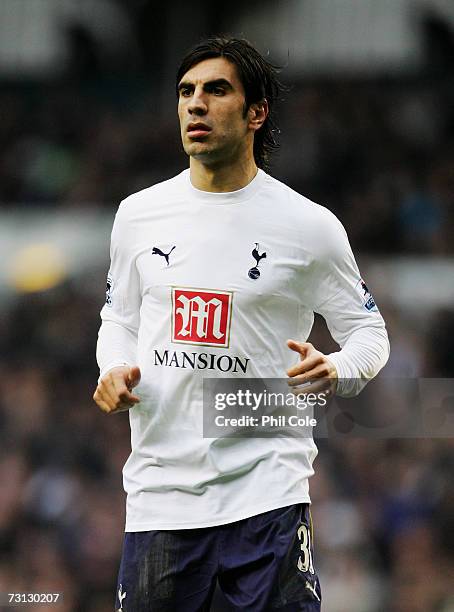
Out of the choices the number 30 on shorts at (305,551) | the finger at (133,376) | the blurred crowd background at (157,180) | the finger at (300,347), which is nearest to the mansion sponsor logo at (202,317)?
the finger at (133,376)

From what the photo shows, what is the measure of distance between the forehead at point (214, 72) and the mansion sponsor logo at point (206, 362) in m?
0.88

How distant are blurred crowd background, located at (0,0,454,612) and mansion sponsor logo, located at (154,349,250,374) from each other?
3.71m

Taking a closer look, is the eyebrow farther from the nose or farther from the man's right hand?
the man's right hand

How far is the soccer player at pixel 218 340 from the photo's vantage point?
3.57 meters

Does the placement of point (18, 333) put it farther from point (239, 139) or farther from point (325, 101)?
point (239, 139)

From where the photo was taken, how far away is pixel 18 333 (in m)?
10.0

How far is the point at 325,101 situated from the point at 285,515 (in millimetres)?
8243

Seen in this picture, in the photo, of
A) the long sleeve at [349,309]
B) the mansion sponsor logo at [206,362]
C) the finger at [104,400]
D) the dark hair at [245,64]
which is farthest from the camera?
the dark hair at [245,64]

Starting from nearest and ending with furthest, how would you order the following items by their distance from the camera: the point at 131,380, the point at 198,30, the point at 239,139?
1. the point at 131,380
2. the point at 239,139
3. the point at 198,30

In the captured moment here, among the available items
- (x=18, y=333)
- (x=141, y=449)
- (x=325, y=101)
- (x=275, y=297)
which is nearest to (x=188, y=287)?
(x=275, y=297)

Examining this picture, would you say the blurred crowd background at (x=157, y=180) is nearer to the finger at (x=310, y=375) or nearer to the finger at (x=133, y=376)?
the finger at (x=133, y=376)

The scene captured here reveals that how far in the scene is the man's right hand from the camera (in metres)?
3.51

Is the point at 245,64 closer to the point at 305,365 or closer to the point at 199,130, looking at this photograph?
the point at 199,130

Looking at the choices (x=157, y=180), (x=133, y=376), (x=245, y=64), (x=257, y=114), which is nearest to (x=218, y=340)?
(x=133, y=376)
